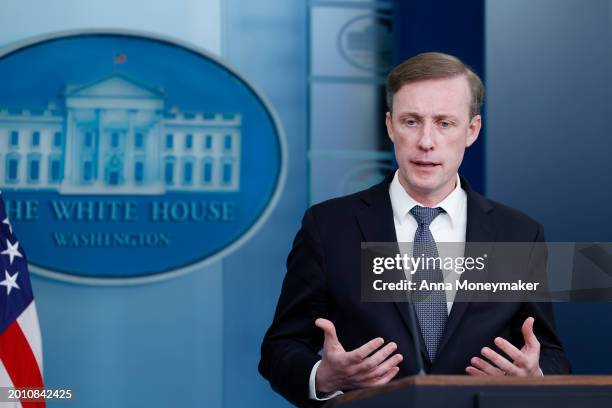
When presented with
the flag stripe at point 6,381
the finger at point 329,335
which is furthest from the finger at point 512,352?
the flag stripe at point 6,381

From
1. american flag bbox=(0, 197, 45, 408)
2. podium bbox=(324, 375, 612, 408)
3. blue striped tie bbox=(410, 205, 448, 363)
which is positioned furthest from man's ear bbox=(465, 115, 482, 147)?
american flag bbox=(0, 197, 45, 408)

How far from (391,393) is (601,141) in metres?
1.96

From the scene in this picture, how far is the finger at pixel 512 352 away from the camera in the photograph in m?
1.48

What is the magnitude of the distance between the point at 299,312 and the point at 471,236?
41 cm

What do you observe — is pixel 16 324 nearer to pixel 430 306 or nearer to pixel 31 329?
pixel 31 329

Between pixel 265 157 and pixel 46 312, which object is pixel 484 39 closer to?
pixel 265 157

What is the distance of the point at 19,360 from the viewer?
8.02ft

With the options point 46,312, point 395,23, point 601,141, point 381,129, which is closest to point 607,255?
point 601,141

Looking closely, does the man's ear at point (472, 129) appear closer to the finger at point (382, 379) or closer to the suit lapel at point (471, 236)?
the suit lapel at point (471, 236)

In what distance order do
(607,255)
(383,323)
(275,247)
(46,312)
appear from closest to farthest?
(383,323), (607,255), (46,312), (275,247)

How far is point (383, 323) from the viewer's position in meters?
1.77

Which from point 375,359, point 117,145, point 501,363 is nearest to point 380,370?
point 375,359

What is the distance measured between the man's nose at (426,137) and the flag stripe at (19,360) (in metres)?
1.32

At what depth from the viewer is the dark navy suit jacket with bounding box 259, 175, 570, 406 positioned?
1.75 metres
